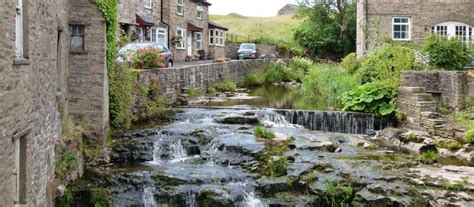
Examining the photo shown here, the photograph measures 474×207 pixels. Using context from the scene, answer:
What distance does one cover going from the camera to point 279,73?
43094 millimetres

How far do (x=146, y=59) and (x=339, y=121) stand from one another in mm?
8354

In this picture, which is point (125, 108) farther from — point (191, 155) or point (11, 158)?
point (11, 158)

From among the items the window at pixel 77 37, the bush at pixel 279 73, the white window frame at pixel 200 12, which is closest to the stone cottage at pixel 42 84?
the window at pixel 77 37

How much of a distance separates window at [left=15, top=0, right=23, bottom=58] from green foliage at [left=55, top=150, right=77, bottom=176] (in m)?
4.21

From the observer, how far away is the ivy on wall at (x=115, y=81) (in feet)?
55.8

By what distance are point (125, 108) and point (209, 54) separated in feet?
106

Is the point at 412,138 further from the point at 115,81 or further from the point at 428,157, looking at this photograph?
the point at 115,81

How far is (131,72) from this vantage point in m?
20.2

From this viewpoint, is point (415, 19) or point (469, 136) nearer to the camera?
point (469, 136)

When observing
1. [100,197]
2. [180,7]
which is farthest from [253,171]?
[180,7]

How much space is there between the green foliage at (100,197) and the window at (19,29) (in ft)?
14.2

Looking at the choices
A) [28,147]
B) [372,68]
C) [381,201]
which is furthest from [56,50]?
[372,68]

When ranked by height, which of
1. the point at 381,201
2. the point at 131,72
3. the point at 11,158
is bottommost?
the point at 381,201

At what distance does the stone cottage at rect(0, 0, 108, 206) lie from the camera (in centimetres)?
947
